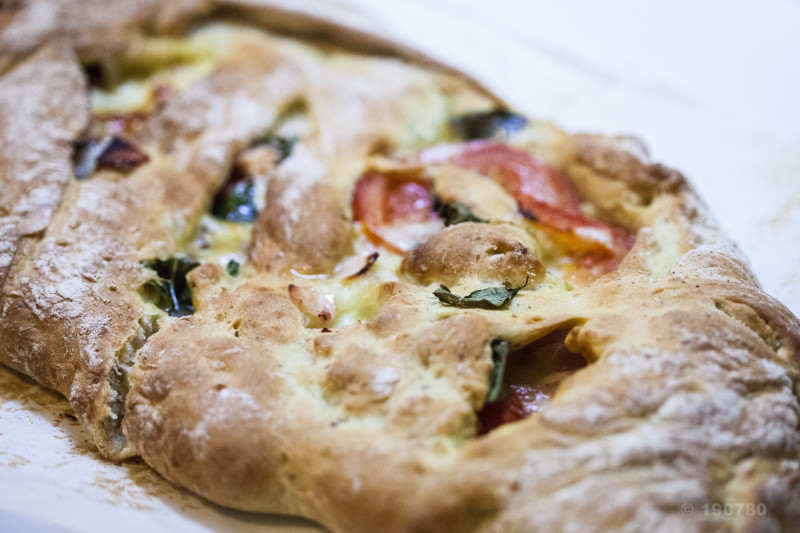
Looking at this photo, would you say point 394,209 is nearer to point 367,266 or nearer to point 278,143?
point 367,266

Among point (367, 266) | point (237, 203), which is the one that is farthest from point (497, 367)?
point (237, 203)

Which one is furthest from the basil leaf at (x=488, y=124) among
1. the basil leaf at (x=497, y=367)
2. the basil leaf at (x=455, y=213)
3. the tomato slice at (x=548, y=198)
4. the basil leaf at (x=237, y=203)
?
the basil leaf at (x=497, y=367)

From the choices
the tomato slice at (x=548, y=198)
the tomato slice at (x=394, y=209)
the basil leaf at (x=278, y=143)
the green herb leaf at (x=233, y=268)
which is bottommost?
the green herb leaf at (x=233, y=268)

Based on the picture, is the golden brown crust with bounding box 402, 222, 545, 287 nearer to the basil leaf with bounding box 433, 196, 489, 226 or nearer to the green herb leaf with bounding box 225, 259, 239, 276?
the basil leaf with bounding box 433, 196, 489, 226

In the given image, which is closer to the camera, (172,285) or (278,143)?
(172,285)

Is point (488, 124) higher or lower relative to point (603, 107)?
lower

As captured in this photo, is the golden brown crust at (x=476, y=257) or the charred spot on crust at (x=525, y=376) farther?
the golden brown crust at (x=476, y=257)

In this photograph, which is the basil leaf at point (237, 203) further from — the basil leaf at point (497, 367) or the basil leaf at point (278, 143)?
the basil leaf at point (497, 367)
